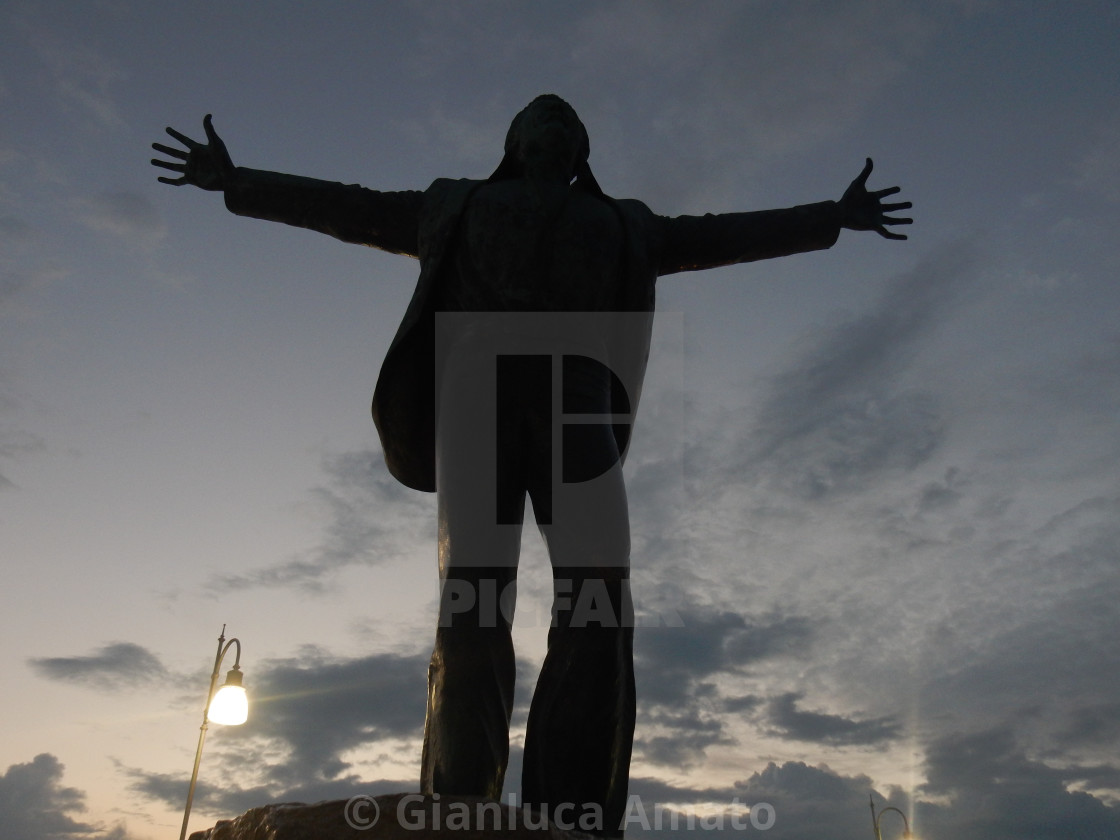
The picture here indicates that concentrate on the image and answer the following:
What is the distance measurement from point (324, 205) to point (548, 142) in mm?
1140

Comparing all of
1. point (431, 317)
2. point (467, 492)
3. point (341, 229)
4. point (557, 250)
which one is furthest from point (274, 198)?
point (467, 492)

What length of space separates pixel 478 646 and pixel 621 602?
567 millimetres

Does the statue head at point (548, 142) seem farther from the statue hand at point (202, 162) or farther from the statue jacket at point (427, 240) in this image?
the statue hand at point (202, 162)

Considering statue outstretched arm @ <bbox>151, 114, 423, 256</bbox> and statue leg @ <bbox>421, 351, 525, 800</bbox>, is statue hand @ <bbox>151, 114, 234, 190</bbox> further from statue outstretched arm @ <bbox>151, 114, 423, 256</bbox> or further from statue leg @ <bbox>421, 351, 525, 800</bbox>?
statue leg @ <bbox>421, 351, 525, 800</bbox>

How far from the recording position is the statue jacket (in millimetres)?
4242

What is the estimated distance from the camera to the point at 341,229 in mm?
4621

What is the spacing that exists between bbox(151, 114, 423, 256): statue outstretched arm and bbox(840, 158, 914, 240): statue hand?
222cm

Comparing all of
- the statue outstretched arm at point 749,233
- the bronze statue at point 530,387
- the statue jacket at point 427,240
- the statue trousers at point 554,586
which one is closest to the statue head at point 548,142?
the bronze statue at point 530,387

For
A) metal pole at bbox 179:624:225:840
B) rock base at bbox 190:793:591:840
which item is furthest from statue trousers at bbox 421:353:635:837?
metal pole at bbox 179:624:225:840

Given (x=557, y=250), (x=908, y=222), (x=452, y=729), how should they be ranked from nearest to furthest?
(x=452, y=729) < (x=557, y=250) < (x=908, y=222)

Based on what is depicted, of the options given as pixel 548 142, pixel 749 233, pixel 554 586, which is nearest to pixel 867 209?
pixel 749 233

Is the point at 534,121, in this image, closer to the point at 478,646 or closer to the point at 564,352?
the point at 564,352

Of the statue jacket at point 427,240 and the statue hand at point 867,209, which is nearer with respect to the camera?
the statue jacket at point 427,240

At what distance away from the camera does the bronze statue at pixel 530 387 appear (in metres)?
3.44
